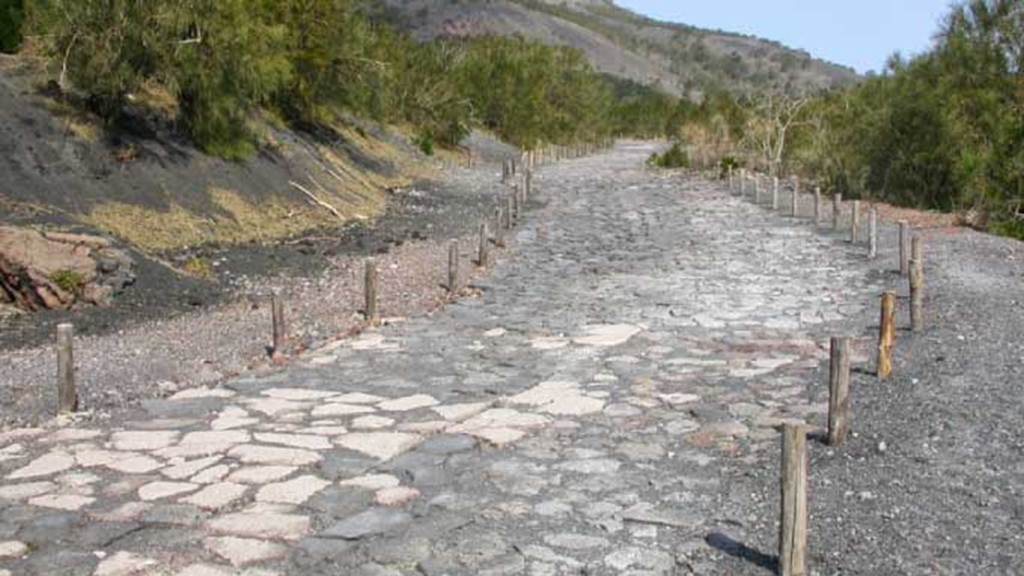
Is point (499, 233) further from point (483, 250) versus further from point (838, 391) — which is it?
point (838, 391)

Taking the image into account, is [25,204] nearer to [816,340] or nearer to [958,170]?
[816,340]

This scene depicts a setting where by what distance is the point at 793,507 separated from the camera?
496 cm

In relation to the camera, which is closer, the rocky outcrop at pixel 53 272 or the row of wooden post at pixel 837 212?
the rocky outcrop at pixel 53 272

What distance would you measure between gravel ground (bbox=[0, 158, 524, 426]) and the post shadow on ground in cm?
492

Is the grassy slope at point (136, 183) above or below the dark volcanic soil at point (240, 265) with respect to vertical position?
above

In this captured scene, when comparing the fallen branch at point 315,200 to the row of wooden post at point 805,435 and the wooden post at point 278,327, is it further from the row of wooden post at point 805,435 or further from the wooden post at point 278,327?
the row of wooden post at point 805,435

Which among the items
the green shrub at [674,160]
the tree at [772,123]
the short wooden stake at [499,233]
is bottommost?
the short wooden stake at [499,233]

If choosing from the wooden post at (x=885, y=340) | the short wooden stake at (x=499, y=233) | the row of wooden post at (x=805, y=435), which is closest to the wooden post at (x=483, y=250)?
the short wooden stake at (x=499, y=233)

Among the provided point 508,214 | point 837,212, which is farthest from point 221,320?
point 837,212

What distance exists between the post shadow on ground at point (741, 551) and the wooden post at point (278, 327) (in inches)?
225

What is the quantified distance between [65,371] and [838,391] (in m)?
5.57

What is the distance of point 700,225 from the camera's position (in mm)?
23234

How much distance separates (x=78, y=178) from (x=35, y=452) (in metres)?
10.0

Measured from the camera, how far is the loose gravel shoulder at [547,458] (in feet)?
17.3
